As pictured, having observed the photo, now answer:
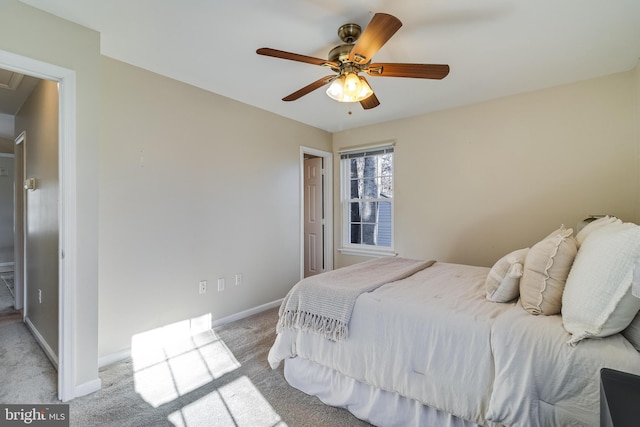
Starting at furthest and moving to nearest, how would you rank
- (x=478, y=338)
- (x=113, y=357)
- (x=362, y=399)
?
(x=113, y=357), (x=362, y=399), (x=478, y=338)

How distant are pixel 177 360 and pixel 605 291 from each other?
2.73 m

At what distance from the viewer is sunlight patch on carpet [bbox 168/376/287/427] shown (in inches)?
66.2

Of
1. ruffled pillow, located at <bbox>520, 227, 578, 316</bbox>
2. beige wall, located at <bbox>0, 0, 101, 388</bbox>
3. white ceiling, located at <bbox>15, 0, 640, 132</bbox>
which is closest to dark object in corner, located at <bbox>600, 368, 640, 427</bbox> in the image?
ruffled pillow, located at <bbox>520, 227, 578, 316</bbox>

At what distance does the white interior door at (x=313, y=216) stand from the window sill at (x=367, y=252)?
424 mm

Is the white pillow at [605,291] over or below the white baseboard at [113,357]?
over

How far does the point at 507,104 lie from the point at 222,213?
3.25 m

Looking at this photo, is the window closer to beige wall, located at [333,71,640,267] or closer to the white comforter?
beige wall, located at [333,71,640,267]

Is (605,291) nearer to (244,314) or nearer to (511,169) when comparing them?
(511,169)

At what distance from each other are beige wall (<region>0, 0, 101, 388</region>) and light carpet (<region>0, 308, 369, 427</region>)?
0.87 feet

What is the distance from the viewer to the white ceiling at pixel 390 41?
176 centimetres

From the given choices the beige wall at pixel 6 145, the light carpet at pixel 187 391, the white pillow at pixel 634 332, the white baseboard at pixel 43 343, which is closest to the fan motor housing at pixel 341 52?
the white pillow at pixel 634 332

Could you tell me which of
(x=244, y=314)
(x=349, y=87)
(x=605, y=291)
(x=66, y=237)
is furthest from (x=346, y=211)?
(x=605, y=291)

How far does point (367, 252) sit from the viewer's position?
13.7 feet

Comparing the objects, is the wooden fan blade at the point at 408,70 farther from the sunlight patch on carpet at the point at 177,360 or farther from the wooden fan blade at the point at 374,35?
the sunlight patch on carpet at the point at 177,360
